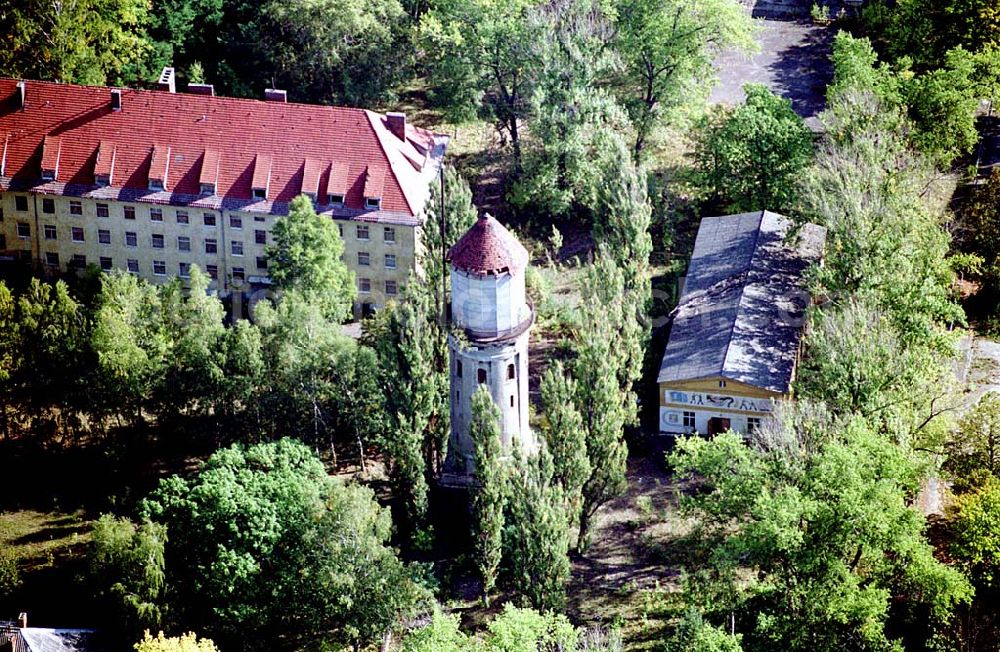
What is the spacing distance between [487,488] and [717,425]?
819 inches

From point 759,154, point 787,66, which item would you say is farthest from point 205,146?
point 787,66

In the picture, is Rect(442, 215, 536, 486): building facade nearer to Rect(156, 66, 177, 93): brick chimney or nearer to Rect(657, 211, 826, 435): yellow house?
Rect(657, 211, 826, 435): yellow house

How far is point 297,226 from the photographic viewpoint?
10344cm

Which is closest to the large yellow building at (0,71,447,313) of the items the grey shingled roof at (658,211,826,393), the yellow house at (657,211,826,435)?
the grey shingled roof at (658,211,826,393)

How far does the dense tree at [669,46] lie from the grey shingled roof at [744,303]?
11.9 meters

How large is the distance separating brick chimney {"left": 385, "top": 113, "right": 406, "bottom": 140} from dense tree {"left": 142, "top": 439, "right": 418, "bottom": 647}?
3390 cm

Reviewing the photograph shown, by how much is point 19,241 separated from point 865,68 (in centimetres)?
6472

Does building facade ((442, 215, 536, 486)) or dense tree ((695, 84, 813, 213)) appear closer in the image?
building facade ((442, 215, 536, 486))

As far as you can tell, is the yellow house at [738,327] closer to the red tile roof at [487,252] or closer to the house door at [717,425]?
the house door at [717,425]

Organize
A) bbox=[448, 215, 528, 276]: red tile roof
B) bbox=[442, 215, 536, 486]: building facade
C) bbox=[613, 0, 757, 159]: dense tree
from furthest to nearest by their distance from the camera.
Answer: bbox=[613, 0, 757, 159]: dense tree
bbox=[442, 215, 536, 486]: building facade
bbox=[448, 215, 528, 276]: red tile roof

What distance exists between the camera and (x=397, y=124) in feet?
374

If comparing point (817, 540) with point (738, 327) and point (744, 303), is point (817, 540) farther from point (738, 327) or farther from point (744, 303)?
point (744, 303)

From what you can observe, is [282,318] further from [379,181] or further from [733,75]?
[733,75]

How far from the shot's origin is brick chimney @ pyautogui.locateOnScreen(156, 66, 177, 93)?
120125mm
